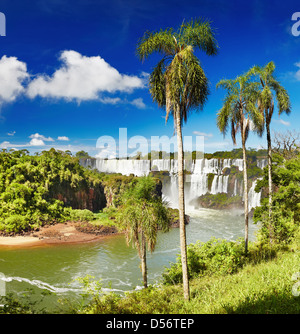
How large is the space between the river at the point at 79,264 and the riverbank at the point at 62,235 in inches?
68.3

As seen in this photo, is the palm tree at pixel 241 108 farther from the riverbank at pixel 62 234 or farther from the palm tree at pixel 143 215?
the riverbank at pixel 62 234

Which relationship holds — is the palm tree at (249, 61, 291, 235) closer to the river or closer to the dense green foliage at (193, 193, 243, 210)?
the river

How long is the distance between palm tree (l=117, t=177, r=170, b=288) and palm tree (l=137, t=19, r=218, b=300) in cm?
341

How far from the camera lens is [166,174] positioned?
6184cm

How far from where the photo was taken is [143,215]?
11.5 meters

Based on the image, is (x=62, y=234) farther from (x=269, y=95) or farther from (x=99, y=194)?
(x=269, y=95)

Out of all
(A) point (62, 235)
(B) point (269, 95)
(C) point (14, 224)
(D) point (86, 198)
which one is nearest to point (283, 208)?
(B) point (269, 95)

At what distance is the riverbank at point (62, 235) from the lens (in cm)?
2948

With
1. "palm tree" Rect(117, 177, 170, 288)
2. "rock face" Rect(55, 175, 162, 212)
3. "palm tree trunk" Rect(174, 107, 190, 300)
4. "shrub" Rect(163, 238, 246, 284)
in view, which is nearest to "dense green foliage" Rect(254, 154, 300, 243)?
"shrub" Rect(163, 238, 246, 284)

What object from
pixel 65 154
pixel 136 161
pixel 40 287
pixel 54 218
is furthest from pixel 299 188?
pixel 136 161

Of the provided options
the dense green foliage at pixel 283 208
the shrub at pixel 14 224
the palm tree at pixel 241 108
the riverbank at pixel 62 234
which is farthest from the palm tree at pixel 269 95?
the shrub at pixel 14 224

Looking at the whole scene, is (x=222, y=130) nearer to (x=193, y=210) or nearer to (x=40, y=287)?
(x=40, y=287)

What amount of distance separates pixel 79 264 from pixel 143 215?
47.0 ft

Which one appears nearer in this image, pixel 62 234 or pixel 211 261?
pixel 211 261
